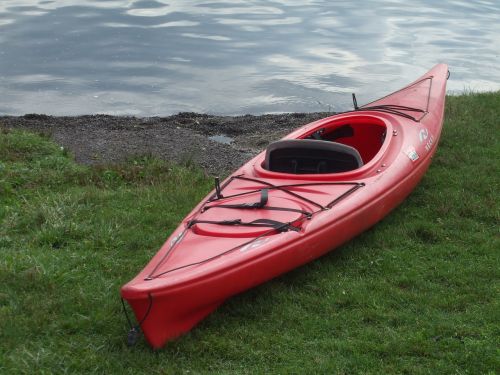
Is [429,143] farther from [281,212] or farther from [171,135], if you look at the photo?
[171,135]

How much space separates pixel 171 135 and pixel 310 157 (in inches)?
143

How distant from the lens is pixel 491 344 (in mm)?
4004

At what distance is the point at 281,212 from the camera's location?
16.2 feet

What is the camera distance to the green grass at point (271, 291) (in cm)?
397

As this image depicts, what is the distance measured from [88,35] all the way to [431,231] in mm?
10989

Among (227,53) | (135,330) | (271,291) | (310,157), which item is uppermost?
(310,157)

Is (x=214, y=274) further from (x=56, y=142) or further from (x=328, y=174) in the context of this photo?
(x=56, y=142)

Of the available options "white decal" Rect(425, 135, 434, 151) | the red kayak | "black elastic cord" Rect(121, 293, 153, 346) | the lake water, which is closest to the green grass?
"black elastic cord" Rect(121, 293, 153, 346)

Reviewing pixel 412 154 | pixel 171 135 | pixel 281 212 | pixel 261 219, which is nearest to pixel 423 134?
pixel 412 154

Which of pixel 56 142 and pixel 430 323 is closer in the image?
pixel 430 323

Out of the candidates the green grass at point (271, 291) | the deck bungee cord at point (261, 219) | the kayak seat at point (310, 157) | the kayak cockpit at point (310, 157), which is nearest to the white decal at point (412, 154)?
the kayak cockpit at point (310, 157)

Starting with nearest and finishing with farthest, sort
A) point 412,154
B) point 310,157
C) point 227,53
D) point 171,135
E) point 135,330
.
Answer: point 135,330
point 310,157
point 412,154
point 171,135
point 227,53

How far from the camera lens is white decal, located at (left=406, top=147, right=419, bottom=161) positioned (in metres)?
6.09

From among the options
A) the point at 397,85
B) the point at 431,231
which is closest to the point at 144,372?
the point at 431,231
